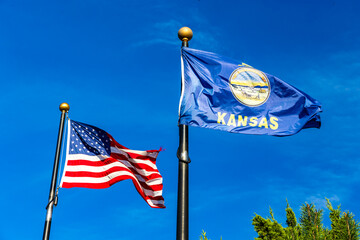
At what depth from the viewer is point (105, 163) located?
521 inches

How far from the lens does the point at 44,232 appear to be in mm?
11594

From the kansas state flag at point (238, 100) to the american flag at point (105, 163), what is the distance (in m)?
4.12

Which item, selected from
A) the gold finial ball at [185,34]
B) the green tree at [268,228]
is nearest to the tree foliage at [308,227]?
the green tree at [268,228]

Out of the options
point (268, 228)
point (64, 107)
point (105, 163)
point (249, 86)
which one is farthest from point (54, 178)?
point (268, 228)

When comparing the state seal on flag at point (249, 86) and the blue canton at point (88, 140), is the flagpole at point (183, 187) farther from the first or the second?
the blue canton at point (88, 140)

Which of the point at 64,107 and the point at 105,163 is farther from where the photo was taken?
the point at 64,107

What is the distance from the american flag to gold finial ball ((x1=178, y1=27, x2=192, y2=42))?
449 centimetres

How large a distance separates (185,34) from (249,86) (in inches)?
75.9

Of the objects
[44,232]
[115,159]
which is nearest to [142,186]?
[115,159]

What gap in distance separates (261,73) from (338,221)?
699 centimetres

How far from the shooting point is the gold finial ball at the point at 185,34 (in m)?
10.0

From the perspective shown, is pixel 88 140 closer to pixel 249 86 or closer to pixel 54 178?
pixel 54 178

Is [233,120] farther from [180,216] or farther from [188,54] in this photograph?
[180,216]

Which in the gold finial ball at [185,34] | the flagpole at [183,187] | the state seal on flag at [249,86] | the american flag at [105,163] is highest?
the gold finial ball at [185,34]
